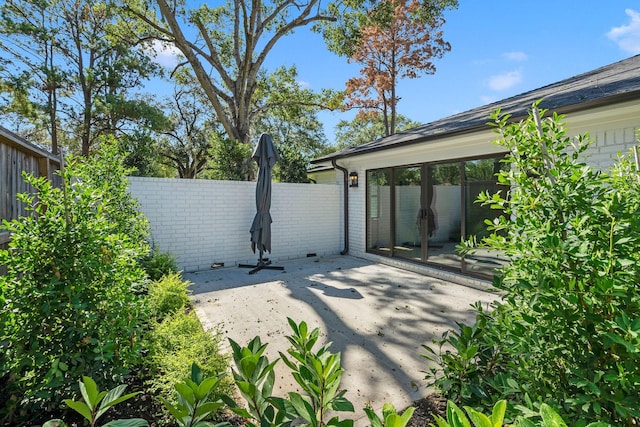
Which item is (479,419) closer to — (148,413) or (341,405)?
(341,405)

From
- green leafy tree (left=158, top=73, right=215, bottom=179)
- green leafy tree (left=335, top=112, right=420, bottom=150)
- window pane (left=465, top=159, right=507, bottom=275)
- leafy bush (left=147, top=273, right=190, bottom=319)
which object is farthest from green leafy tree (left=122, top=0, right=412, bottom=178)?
green leafy tree (left=335, top=112, right=420, bottom=150)

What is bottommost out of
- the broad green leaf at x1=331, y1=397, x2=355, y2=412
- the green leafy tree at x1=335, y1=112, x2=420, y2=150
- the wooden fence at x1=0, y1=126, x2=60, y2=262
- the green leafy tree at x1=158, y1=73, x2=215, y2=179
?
the broad green leaf at x1=331, y1=397, x2=355, y2=412

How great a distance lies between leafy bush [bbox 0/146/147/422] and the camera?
167 centimetres

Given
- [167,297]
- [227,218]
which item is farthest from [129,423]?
[227,218]

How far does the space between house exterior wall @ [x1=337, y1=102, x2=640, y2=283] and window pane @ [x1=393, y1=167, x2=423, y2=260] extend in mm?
239

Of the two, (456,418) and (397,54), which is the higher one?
(397,54)

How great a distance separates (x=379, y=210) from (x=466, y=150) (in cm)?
271

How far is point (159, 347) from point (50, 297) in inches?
38.4

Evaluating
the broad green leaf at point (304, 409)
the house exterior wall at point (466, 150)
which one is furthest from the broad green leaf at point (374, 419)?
the house exterior wall at point (466, 150)

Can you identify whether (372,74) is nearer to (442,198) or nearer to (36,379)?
(442,198)

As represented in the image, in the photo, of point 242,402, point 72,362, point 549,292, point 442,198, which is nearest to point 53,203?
point 72,362

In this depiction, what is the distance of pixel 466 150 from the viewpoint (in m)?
5.70

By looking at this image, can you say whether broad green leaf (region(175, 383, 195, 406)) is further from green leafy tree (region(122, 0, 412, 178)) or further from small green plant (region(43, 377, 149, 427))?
green leafy tree (region(122, 0, 412, 178))

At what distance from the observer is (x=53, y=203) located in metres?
1.93
